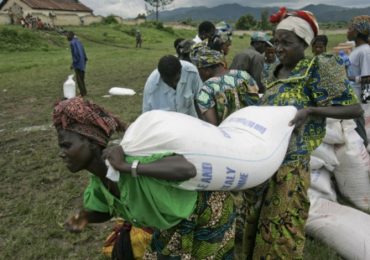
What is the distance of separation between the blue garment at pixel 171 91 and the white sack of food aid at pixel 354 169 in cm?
134

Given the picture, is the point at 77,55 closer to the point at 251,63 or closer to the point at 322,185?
the point at 251,63

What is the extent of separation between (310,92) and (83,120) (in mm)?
1128

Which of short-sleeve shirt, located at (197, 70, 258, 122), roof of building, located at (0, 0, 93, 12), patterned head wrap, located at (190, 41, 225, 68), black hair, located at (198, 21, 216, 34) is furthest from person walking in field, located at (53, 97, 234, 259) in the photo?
roof of building, located at (0, 0, 93, 12)

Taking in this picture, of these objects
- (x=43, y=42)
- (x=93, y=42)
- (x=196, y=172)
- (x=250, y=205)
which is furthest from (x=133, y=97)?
(x=93, y=42)

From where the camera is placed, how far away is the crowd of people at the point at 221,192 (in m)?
1.51

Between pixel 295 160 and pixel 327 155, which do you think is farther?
pixel 327 155

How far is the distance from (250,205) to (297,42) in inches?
33.9

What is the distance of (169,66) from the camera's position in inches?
128

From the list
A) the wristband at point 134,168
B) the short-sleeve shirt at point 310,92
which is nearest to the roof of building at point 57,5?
the short-sleeve shirt at point 310,92

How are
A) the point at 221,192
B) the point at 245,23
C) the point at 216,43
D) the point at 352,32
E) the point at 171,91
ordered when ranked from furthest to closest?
the point at 245,23 → the point at 352,32 → the point at 216,43 → the point at 171,91 → the point at 221,192

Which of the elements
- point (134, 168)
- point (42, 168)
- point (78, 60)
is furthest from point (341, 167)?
point (78, 60)

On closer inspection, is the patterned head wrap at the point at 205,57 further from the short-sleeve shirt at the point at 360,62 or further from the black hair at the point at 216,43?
the short-sleeve shirt at the point at 360,62

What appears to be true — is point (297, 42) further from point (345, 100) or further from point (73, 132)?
point (73, 132)

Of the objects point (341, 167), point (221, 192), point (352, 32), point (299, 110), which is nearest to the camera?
point (221, 192)
